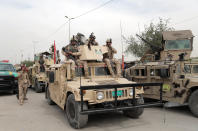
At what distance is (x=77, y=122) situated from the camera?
487cm

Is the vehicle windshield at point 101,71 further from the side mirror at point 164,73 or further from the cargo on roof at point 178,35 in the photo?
the cargo on roof at point 178,35

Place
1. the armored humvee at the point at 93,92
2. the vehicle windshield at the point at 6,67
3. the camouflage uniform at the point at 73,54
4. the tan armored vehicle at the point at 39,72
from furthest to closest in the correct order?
the tan armored vehicle at the point at 39,72, the vehicle windshield at the point at 6,67, the camouflage uniform at the point at 73,54, the armored humvee at the point at 93,92

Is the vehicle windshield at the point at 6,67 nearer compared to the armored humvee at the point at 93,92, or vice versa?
the armored humvee at the point at 93,92

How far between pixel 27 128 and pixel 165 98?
4.84 metres

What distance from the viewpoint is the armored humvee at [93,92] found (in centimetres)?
470

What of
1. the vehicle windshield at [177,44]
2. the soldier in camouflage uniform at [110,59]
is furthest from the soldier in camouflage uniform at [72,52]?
the vehicle windshield at [177,44]

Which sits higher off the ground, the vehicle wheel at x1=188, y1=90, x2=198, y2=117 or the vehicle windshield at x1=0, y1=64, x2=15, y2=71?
the vehicle windshield at x1=0, y1=64, x2=15, y2=71

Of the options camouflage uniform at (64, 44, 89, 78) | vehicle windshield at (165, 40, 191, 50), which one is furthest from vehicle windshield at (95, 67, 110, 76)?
vehicle windshield at (165, 40, 191, 50)

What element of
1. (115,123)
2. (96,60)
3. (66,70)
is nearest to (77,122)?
(115,123)

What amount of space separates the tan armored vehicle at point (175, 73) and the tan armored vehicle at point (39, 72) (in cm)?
619

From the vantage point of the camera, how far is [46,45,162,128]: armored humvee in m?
4.70

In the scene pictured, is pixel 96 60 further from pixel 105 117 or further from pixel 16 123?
pixel 16 123

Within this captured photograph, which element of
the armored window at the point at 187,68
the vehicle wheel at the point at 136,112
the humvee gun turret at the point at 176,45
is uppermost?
the humvee gun turret at the point at 176,45

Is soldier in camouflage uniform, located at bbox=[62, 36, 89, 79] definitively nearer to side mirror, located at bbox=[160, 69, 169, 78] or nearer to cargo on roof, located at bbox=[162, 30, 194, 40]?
side mirror, located at bbox=[160, 69, 169, 78]
